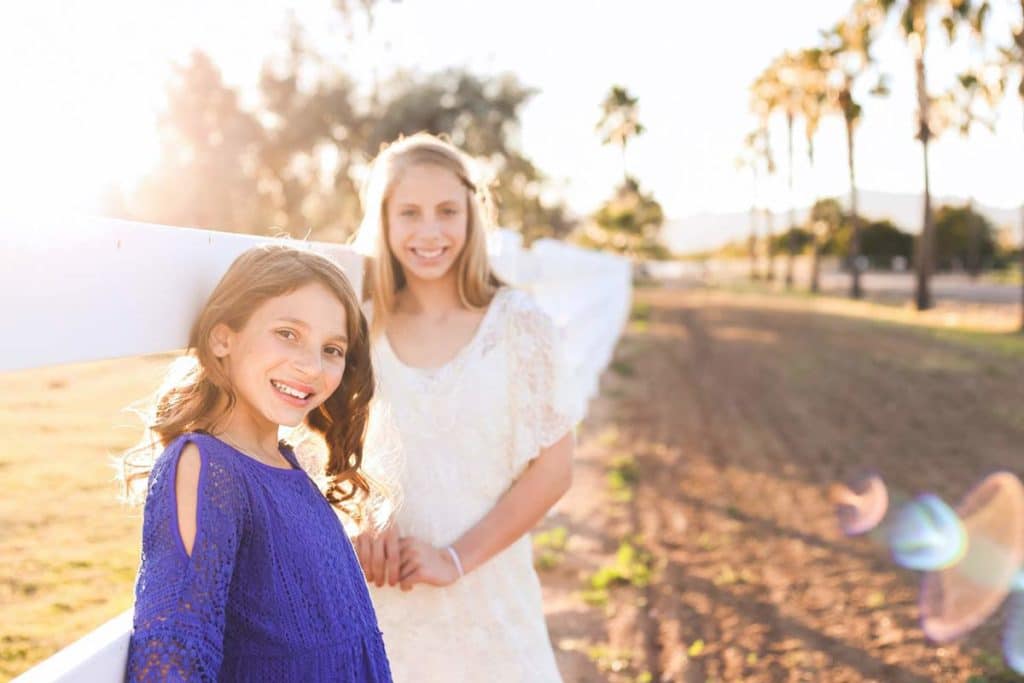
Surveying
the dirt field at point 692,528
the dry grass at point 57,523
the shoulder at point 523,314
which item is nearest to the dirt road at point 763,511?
the dirt field at point 692,528

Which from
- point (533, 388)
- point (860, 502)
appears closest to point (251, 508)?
point (533, 388)

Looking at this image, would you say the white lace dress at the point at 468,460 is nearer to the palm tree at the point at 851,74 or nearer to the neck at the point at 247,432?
the neck at the point at 247,432

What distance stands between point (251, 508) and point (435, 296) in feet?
3.63

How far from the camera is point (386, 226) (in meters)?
2.33

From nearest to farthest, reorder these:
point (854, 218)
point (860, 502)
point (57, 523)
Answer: point (57, 523) < point (860, 502) < point (854, 218)

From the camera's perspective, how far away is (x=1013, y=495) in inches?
269

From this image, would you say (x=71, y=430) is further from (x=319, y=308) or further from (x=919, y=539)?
(x=919, y=539)

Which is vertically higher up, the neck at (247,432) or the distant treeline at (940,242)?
the distant treeline at (940,242)

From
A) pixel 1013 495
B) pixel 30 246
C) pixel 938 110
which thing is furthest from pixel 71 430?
pixel 938 110

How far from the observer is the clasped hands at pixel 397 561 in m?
2.09

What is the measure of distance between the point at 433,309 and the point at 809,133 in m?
45.3

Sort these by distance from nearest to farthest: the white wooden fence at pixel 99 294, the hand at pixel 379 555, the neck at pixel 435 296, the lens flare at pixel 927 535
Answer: the white wooden fence at pixel 99 294, the hand at pixel 379 555, the neck at pixel 435 296, the lens flare at pixel 927 535

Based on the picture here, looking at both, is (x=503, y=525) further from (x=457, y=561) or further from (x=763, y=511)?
(x=763, y=511)

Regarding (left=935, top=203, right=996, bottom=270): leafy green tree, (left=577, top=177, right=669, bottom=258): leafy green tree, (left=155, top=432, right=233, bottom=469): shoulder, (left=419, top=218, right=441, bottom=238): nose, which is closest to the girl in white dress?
(left=419, top=218, right=441, bottom=238): nose
